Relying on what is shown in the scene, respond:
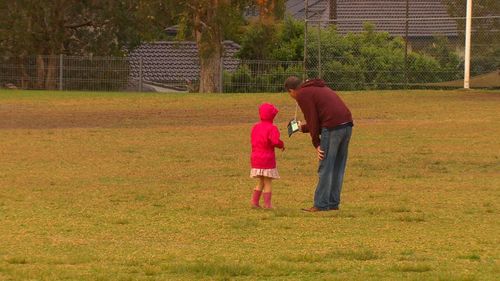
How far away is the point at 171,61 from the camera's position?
52.8 metres

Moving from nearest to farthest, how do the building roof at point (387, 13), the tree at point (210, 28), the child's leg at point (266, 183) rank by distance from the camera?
1. the child's leg at point (266, 183)
2. the tree at point (210, 28)
3. the building roof at point (387, 13)

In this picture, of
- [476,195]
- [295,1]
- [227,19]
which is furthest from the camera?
[295,1]

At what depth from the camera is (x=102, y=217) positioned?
13117 mm

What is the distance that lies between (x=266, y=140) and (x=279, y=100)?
75.6 feet

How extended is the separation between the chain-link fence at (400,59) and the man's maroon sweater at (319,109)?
2739cm

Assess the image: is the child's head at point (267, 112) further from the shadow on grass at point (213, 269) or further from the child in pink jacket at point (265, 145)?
the shadow on grass at point (213, 269)

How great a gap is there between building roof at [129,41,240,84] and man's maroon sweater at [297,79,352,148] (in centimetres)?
3340

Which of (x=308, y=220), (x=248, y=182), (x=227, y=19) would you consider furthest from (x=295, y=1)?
(x=308, y=220)

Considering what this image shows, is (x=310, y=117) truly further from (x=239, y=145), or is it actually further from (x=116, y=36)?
(x=116, y=36)

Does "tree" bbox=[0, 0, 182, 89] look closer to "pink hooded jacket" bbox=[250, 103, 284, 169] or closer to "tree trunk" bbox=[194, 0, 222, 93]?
"tree trunk" bbox=[194, 0, 222, 93]

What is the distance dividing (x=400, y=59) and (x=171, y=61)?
12.6 metres

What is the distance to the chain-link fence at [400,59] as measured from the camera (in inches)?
1626

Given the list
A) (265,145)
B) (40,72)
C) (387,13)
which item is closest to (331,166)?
(265,145)

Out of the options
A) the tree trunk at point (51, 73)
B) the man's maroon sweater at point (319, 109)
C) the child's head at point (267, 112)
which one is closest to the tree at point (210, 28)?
the tree trunk at point (51, 73)
